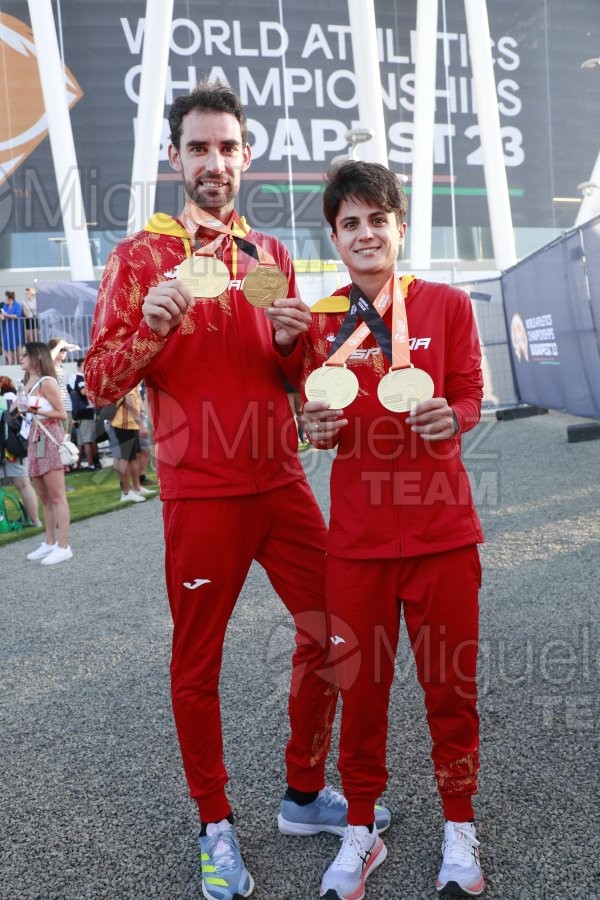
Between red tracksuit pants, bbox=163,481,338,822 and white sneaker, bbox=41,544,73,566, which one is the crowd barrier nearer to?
white sneaker, bbox=41,544,73,566

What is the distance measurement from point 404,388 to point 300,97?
26.2 meters

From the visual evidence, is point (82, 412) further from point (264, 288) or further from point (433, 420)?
point (433, 420)

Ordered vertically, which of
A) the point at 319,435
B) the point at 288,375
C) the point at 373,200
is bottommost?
the point at 319,435

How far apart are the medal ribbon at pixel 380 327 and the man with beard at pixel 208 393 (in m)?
0.13

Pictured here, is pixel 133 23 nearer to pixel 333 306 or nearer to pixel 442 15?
pixel 442 15

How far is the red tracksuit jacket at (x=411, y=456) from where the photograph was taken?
2.17 meters

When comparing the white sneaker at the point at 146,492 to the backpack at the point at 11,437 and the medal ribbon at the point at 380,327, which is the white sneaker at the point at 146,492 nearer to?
the backpack at the point at 11,437

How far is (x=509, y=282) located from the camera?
13125mm

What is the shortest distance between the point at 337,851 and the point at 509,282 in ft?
39.3

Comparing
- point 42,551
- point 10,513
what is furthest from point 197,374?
point 10,513

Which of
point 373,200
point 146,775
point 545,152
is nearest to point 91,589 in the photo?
point 146,775

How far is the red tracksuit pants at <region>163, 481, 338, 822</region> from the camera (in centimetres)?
225

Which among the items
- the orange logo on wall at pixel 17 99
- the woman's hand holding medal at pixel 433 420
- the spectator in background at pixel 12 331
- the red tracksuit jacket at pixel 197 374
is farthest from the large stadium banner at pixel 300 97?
the woman's hand holding medal at pixel 433 420

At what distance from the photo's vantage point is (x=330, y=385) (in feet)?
7.01
